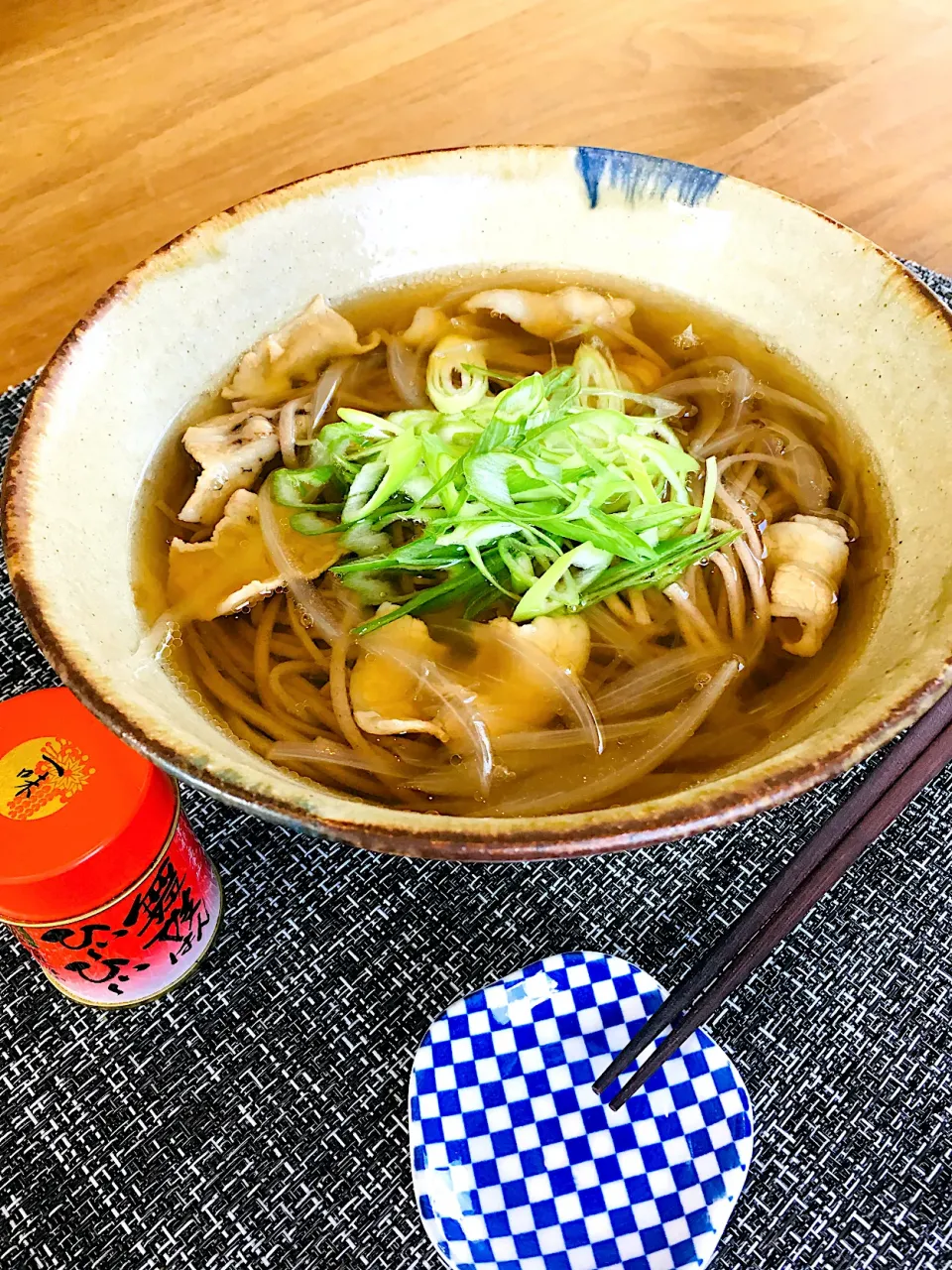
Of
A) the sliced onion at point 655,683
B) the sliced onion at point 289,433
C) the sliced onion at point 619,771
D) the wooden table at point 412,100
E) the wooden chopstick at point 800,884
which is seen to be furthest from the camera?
the wooden table at point 412,100

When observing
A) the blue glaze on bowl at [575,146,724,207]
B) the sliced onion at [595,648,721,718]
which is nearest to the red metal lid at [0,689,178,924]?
the sliced onion at [595,648,721,718]

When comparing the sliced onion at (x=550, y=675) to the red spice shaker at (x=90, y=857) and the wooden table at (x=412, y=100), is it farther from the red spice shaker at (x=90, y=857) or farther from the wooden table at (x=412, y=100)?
the wooden table at (x=412, y=100)

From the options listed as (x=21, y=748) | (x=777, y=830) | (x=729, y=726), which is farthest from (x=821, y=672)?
(x=21, y=748)

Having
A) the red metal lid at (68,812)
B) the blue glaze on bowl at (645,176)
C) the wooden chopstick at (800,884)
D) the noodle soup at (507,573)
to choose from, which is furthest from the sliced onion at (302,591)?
the blue glaze on bowl at (645,176)

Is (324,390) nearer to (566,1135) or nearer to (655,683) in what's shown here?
(655,683)

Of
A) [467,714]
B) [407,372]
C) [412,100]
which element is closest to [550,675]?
[467,714]

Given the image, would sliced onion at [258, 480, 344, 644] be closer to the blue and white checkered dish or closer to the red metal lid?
the red metal lid
